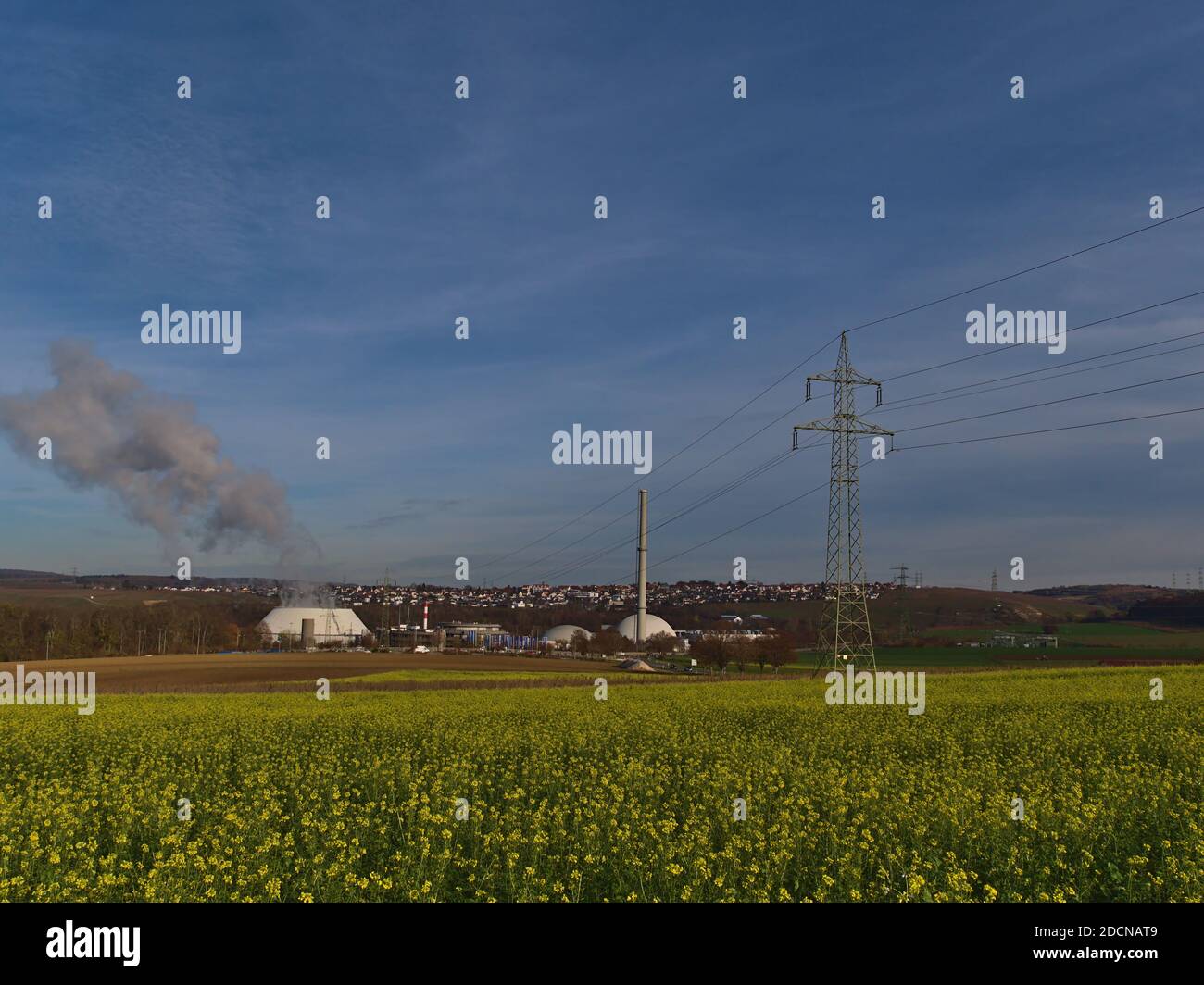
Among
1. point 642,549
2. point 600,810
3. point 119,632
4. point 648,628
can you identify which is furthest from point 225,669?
point 648,628

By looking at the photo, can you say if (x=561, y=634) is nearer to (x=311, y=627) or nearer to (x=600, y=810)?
(x=311, y=627)

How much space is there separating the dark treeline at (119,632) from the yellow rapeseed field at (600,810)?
119 m

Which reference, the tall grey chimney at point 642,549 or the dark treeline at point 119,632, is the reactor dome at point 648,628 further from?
the dark treeline at point 119,632

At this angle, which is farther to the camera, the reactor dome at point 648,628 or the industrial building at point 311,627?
the reactor dome at point 648,628

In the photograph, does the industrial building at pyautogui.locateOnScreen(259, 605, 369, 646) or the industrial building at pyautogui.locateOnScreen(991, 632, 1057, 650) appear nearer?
the industrial building at pyautogui.locateOnScreen(259, 605, 369, 646)

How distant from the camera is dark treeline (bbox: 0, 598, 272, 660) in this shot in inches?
5002

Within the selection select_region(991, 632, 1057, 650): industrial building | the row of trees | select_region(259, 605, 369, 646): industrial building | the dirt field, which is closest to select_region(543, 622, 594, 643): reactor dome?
select_region(259, 605, 369, 646): industrial building

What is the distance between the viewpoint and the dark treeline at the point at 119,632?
127062 mm

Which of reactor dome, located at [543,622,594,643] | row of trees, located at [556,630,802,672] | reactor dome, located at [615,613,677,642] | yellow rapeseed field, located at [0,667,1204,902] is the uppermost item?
yellow rapeseed field, located at [0,667,1204,902]

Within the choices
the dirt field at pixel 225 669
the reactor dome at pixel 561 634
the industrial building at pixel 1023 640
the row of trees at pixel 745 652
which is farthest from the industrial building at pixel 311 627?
the industrial building at pixel 1023 640

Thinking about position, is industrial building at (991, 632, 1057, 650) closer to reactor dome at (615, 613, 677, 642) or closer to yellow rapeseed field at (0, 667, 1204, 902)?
reactor dome at (615, 613, 677, 642)

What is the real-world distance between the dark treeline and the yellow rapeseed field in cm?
11920
